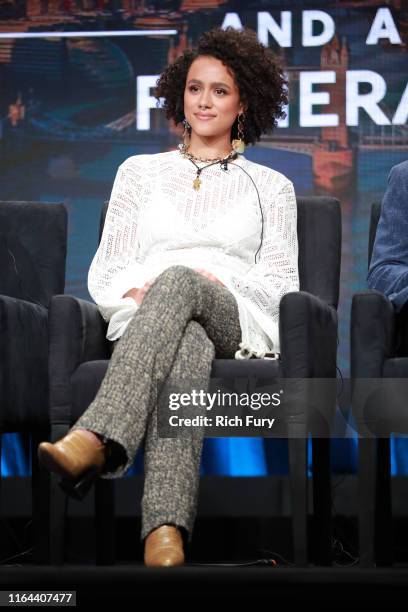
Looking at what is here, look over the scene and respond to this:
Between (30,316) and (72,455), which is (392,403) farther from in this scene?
(30,316)

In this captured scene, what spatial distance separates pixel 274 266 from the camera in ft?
9.48

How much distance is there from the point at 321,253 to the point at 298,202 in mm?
177

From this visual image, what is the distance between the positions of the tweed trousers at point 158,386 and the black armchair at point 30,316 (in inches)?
22.8

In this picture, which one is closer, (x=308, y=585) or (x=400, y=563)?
(x=308, y=585)

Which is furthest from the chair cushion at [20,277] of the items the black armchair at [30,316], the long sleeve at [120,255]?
the long sleeve at [120,255]

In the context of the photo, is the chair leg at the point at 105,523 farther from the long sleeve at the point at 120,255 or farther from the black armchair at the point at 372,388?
the black armchair at the point at 372,388

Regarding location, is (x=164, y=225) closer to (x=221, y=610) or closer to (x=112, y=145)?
(x=112, y=145)

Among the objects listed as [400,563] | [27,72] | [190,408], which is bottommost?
[400,563]

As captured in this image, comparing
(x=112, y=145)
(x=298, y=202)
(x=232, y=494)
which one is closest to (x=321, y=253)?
(x=298, y=202)

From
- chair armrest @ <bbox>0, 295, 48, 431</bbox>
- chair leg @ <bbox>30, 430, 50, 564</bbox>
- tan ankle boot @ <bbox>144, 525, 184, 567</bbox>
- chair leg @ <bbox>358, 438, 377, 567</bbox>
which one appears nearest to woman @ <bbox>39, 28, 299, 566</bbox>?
tan ankle boot @ <bbox>144, 525, 184, 567</bbox>

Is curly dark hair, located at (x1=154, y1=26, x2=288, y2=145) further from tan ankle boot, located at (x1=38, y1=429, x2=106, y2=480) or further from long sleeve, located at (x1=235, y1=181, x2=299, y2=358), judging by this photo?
tan ankle boot, located at (x1=38, y1=429, x2=106, y2=480)

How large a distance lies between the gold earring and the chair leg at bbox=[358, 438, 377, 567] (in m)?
0.99

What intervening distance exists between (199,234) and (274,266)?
22 cm

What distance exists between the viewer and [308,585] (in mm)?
1583
